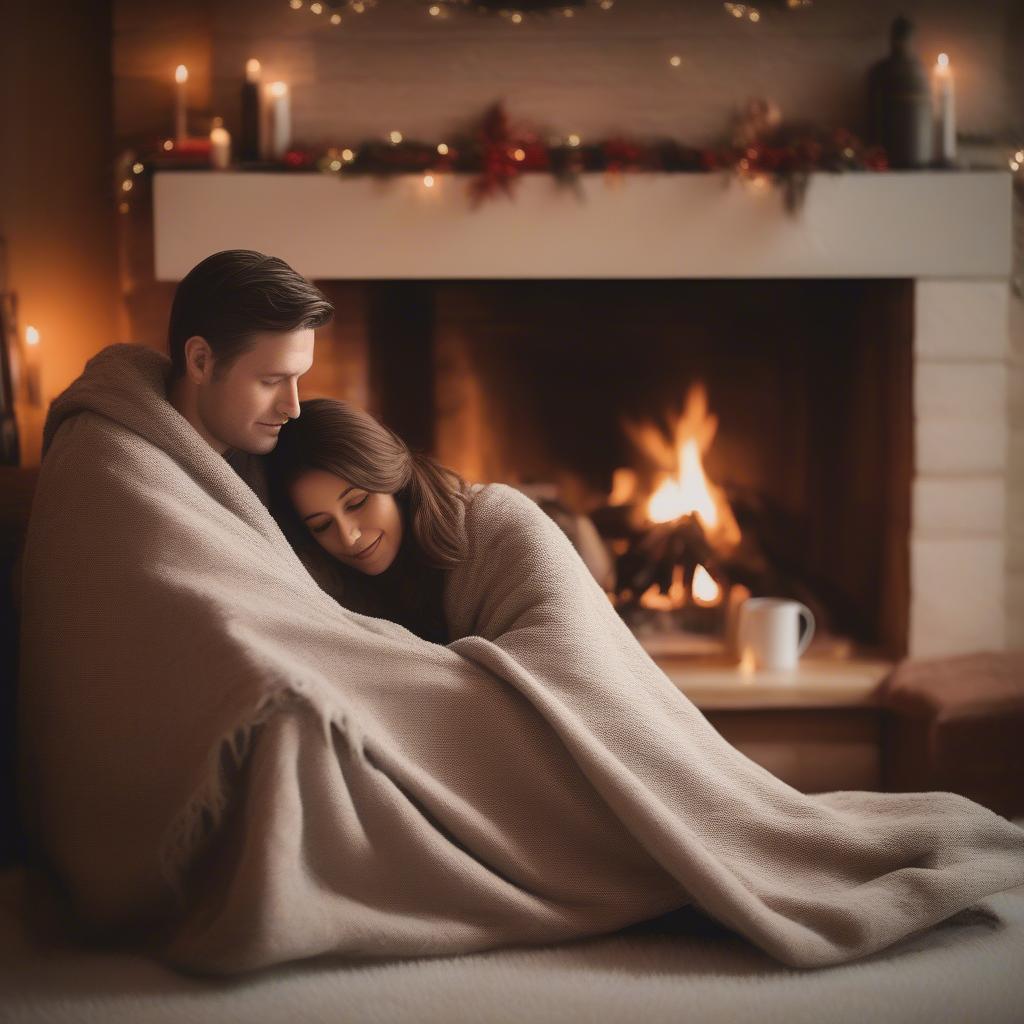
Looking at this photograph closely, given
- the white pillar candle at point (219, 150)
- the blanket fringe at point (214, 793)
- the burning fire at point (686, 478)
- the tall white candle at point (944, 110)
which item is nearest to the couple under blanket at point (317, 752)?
the blanket fringe at point (214, 793)

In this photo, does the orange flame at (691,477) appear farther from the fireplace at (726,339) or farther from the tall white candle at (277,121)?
the tall white candle at (277,121)

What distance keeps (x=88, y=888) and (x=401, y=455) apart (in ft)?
2.04

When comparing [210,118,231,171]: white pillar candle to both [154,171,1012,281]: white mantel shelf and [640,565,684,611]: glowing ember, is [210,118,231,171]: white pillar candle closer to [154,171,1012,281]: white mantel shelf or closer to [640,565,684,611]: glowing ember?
[154,171,1012,281]: white mantel shelf

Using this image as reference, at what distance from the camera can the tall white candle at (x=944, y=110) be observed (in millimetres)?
2324

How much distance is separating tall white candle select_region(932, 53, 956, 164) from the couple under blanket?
1.40m

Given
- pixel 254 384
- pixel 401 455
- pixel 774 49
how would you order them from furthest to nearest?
pixel 774 49 < pixel 401 455 < pixel 254 384

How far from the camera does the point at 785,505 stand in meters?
2.76

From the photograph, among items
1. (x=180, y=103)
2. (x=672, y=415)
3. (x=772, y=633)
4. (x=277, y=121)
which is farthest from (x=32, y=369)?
(x=772, y=633)

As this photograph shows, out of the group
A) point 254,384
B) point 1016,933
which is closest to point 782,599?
point 1016,933

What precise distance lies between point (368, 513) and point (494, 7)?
133cm

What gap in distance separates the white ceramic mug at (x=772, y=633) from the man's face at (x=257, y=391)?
50.3 inches

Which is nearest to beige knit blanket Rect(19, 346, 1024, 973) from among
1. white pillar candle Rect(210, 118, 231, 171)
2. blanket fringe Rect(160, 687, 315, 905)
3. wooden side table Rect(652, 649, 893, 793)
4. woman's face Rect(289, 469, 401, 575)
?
blanket fringe Rect(160, 687, 315, 905)

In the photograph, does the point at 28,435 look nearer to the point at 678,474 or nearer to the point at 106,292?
the point at 106,292

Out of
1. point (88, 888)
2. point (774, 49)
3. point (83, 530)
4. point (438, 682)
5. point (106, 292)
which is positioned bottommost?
point (88, 888)
